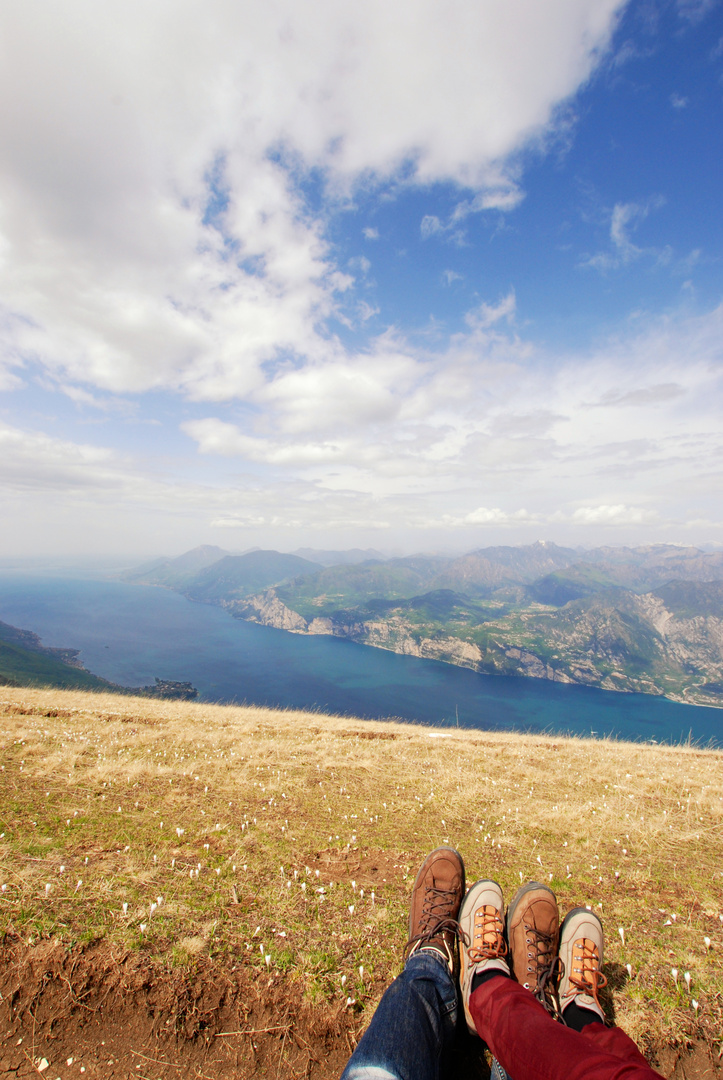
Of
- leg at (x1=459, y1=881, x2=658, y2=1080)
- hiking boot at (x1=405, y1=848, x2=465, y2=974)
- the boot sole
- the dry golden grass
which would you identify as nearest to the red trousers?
leg at (x1=459, y1=881, x2=658, y2=1080)

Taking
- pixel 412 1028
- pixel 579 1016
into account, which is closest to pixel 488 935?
pixel 579 1016

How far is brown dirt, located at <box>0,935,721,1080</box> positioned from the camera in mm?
3982

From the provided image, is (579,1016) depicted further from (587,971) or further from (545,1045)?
(545,1045)

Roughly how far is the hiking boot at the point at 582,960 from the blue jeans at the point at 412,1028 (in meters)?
1.53

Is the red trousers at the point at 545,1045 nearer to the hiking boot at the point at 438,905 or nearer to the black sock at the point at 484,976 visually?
the black sock at the point at 484,976

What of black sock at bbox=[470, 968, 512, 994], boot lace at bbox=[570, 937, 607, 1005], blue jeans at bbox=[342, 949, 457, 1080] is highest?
blue jeans at bbox=[342, 949, 457, 1080]

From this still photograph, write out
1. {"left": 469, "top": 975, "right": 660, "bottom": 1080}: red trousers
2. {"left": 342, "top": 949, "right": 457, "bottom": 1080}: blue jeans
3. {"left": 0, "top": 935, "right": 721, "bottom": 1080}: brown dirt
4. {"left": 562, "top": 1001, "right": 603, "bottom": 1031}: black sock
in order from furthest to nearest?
{"left": 562, "top": 1001, "right": 603, "bottom": 1031}: black sock, {"left": 0, "top": 935, "right": 721, "bottom": 1080}: brown dirt, {"left": 342, "top": 949, "right": 457, "bottom": 1080}: blue jeans, {"left": 469, "top": 975, "right": 660, "bottom": 1080}: red trousers

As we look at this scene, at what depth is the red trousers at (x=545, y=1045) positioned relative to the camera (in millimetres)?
3477

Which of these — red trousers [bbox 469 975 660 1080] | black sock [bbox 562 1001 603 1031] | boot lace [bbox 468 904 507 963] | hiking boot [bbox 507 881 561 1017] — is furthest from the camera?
boot lace [bbox 468 904 507 963]

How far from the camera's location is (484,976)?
5156mm

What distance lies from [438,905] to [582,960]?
1901 mm

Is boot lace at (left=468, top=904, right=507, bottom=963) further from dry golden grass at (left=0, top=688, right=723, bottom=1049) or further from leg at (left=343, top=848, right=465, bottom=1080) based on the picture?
dry golden grass at (left=0, top=688, right=723, bottom=1049)

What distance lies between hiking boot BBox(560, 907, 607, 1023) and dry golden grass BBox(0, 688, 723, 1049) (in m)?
0.35

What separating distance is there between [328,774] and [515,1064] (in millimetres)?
8592
